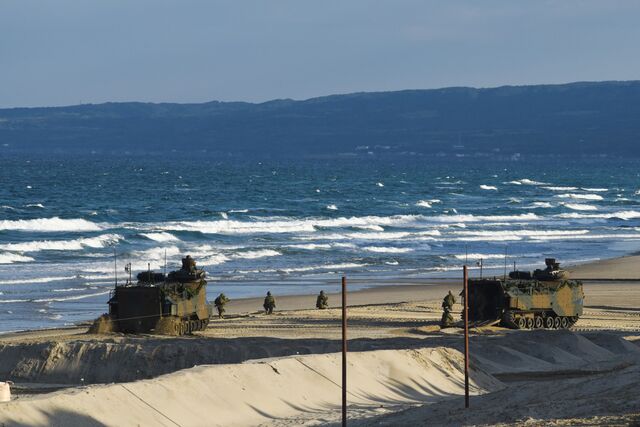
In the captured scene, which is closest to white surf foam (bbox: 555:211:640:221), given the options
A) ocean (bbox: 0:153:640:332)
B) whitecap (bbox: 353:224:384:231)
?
ocean (bbox: 0:153:640:332)

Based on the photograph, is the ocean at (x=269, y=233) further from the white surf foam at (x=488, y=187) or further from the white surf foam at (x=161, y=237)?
the white surf foam at (x=488, y=187)

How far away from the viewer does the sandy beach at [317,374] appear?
75.7 feet

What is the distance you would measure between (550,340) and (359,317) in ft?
26.3

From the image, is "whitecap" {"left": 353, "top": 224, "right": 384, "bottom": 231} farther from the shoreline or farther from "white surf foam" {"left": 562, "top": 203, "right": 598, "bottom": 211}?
"white surf foam" {"left": 562, "top": 203, "right": 598, "bottom": 211}

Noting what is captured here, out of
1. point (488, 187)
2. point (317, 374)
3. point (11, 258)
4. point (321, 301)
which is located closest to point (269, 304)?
point (321, 301)

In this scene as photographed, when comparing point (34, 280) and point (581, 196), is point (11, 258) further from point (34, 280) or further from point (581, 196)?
point (581, 196)

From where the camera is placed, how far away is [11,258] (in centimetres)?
6266

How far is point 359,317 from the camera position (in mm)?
40281

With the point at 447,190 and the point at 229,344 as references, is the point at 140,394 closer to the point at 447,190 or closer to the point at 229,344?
the point at 229,344

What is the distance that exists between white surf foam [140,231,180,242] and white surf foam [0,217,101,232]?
6.44 meters

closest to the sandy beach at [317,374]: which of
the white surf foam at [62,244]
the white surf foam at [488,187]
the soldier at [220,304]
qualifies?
the soldier at [220,304]

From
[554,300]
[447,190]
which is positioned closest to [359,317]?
[554,300]

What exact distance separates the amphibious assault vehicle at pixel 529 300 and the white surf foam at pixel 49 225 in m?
45.0

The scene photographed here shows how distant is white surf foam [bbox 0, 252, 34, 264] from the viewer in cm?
6164
